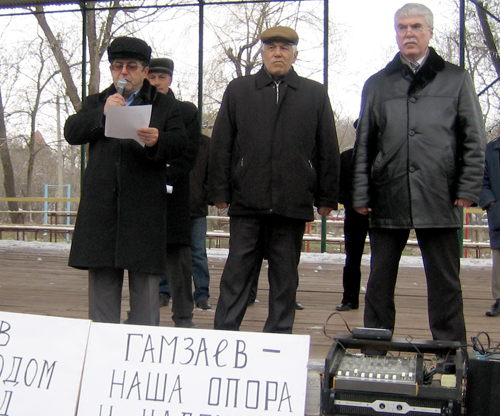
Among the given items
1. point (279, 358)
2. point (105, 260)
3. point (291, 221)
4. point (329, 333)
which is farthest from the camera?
point (329, 333)

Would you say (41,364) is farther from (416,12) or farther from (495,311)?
(495,311)

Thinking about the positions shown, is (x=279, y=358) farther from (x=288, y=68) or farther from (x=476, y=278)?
(x=476, y=278)

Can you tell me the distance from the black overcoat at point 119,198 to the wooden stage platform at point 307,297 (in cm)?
101

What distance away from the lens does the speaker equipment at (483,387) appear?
2342 millimetres

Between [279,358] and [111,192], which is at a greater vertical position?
[111,192]

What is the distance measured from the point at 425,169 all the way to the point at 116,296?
1565mm

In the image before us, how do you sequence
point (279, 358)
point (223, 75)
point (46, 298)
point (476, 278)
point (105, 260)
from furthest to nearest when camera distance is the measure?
point (223, 75) < point (476, 278) < point (46, 298) < point (105, 260) < point (279, 358)

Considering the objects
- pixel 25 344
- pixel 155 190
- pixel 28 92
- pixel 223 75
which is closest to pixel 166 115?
pixel 155 190

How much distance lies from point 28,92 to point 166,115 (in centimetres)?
1986

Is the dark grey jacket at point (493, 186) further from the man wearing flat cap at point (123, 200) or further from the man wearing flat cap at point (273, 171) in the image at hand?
the man wearing flat cap at point (123, 200)

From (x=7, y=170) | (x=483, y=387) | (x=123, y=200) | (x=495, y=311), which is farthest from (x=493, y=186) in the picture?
(x=7, y=170)

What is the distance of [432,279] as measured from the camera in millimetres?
3154

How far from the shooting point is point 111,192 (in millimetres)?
3109

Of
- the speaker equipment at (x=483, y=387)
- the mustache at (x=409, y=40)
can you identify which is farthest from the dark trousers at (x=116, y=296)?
the mustache at (x=409, y=40)
